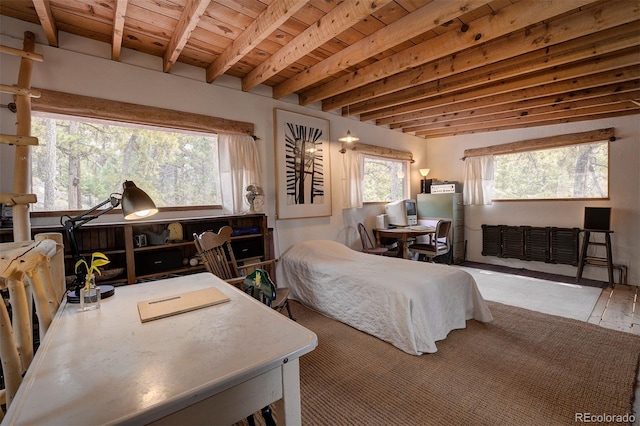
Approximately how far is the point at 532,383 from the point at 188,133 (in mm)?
3607

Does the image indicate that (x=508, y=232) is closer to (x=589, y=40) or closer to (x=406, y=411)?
(x=589, y=40)

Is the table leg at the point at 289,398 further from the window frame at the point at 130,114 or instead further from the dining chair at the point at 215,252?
the window frame at the point at 130,114

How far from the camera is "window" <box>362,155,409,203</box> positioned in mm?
4910

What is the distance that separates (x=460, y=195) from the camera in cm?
538

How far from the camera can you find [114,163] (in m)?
2.66

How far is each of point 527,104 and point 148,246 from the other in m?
4.77

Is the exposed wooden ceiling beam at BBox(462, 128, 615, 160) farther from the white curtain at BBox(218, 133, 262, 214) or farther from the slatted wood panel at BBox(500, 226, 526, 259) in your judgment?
the white curtain at BBox(218, 133, 262, 214)

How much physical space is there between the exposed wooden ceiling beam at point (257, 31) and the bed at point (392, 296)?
2136 millimetres

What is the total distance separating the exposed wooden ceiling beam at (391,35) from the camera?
6.25 ft

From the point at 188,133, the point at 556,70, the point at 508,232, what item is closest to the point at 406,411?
the point at 188,133

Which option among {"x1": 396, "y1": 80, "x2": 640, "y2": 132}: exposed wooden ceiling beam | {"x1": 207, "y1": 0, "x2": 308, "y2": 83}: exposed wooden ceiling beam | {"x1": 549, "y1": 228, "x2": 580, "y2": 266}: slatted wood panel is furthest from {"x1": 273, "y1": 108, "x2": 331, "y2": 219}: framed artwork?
{"x1": 549, "y1": 228, "x2": 580, "y2": 266}: slatted wood panel

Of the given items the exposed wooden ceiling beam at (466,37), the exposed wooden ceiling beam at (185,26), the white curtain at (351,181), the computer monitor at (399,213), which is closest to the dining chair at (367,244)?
the white curtain at (351,181)

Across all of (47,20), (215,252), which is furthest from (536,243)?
(47,20)

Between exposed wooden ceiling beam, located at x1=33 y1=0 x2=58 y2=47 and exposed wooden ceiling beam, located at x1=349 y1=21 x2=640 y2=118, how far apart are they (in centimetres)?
322
